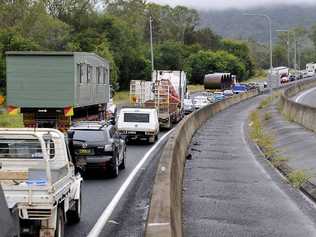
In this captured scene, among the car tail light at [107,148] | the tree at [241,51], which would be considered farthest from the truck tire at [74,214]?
the tree at [241,51]

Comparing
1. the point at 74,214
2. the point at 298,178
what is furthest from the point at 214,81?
the point at 74,214

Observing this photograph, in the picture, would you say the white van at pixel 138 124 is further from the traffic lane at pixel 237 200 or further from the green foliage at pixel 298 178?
the green foliage at pixel 298 178

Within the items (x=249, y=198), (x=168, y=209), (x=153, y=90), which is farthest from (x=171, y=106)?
(x=168, y=209)

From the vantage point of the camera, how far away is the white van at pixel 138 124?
108 ft

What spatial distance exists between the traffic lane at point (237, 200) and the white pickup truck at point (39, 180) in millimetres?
2390

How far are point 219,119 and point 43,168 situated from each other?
43.8 metres

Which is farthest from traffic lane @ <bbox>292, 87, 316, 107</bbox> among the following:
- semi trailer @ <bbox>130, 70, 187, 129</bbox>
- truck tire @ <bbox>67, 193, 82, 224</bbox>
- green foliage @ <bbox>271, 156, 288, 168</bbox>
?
truck tire @ <bbox>67, 193, 82, 224</bbox>

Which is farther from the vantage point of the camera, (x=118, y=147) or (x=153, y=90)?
(x=153, y=90)

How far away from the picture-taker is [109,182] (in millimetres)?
19344

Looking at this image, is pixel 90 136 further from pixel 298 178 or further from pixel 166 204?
pixel 166 204

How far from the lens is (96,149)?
20453 millimetres

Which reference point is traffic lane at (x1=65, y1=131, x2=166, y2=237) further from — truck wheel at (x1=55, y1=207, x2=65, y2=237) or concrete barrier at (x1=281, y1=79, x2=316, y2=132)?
concrete barrier at (x1=281, y1=79, x2=316, y2=132)

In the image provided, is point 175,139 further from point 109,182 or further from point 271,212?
point 271,212

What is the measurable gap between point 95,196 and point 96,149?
3.90 meters
